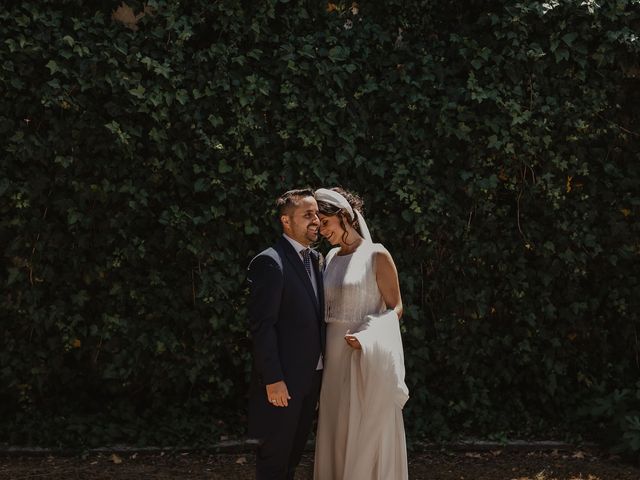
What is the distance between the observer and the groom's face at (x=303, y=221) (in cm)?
392

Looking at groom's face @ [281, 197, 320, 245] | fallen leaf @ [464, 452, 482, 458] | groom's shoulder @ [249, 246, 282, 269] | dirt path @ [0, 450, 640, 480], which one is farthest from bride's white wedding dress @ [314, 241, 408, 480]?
fallen leaf @ [464, 452, 482, 458]

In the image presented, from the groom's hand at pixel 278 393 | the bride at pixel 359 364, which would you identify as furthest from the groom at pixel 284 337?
the bride at pixel 359 364

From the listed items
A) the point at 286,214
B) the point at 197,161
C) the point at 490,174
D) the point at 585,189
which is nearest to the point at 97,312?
the point at 197,161

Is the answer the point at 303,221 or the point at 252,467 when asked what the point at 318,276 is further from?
the point at 252,467

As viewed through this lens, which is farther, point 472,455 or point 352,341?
point 472,455

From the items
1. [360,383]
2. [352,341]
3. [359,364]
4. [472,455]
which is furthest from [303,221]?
[472,455]

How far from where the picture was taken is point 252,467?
5348 mm

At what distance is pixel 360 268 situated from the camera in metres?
4.10

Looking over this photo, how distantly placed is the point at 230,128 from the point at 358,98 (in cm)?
103

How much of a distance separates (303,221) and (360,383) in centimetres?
96

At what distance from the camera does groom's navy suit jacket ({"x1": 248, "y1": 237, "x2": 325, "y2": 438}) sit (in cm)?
377

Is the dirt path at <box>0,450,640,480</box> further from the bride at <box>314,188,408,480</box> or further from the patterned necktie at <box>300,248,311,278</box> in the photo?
the patterned necktie at <box>300,248,311,278</box>

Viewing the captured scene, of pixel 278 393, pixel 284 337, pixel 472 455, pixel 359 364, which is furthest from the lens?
pixel 472 455

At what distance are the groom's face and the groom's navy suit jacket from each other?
76mm
